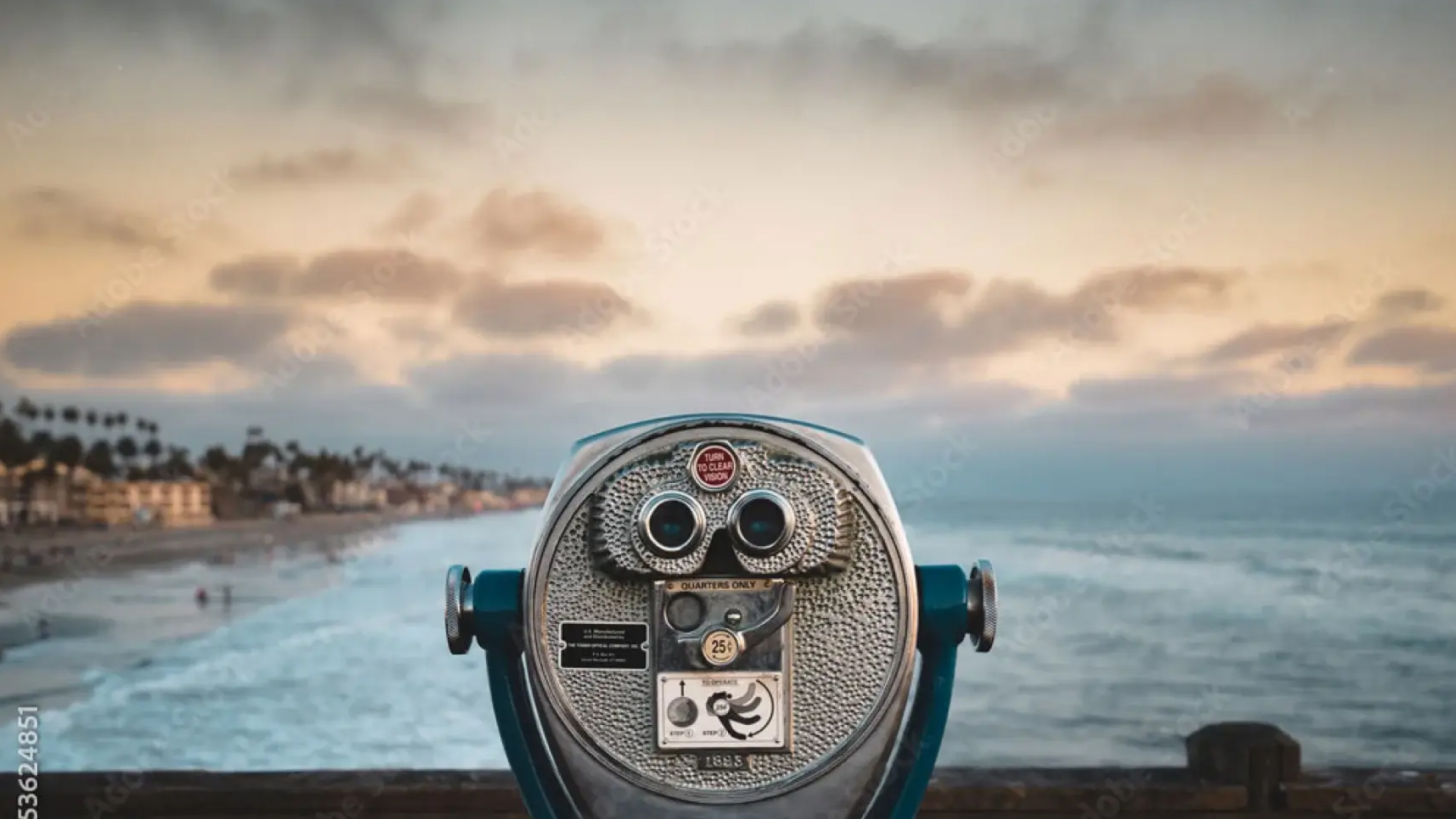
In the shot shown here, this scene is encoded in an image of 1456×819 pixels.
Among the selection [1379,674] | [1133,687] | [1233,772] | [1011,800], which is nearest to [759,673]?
[1011,800]

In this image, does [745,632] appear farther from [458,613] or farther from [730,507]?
[458,613]

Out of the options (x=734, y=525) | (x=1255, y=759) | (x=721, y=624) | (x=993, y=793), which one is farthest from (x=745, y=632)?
(x=1255, y=759)

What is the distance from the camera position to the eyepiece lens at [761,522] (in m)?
1.78

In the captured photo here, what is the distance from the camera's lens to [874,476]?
6.12 ft

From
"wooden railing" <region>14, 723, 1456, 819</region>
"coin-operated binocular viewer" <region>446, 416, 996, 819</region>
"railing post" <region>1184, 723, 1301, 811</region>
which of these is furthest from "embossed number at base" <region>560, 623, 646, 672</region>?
"railing post" <region>1184, 723, 1301, 811</region>

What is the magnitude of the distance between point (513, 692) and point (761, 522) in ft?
1.36

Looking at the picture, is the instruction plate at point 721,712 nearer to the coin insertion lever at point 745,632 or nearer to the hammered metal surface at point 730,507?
the coin insertion lever at point 745,632

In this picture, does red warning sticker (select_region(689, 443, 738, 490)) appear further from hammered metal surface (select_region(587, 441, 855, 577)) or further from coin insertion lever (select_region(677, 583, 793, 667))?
coin insertion lever (select_region(677, 583, 793, 667))

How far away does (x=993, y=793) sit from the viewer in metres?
2.85

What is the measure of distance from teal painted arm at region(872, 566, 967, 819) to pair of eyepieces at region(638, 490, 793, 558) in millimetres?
226

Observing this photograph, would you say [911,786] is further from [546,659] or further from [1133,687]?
[1133,687]

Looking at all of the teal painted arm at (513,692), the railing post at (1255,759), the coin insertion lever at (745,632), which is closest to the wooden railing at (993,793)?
the railing post at (1255,759)

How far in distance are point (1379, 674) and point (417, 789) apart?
1686cm

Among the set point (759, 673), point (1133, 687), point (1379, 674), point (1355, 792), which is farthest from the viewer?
point (1379, 674)
